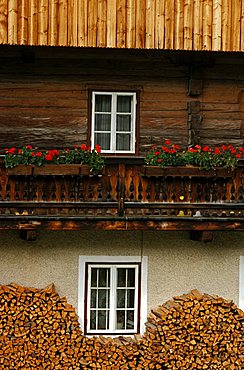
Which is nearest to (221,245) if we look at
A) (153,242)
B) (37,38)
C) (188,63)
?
(153,242)

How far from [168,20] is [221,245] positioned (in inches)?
164

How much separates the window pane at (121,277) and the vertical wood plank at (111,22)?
4.02m

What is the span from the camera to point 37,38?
15062 millimetres

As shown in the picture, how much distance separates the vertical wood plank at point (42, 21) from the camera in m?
15.1

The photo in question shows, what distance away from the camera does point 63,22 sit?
15.1m

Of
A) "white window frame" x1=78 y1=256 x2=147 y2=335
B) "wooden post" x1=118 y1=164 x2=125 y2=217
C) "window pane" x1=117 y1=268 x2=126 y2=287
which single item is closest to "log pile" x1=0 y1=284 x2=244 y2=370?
"white window frame" x1=78 y1=256 x2=147 y2=335

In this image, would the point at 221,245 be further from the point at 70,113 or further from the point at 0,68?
the point at 0,68

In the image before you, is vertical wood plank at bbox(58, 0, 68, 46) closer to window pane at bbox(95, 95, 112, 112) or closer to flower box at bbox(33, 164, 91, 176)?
window pane at bbox(95, 95, 112, 112)

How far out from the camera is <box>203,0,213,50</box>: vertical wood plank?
1538 centimetres

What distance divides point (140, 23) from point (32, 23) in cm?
188

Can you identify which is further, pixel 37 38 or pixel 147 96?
pixel 147 96

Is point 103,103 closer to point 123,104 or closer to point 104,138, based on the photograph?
point 123,104

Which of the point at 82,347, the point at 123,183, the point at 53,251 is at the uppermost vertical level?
the point at 123,183

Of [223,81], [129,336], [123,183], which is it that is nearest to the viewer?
[123,183]
